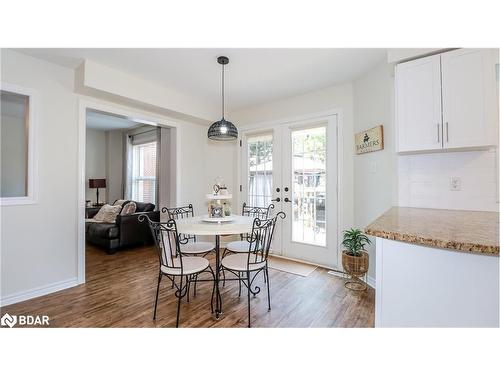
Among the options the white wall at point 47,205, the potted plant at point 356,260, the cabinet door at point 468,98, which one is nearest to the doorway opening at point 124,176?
the white wall at point 47,205

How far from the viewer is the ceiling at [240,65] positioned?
2.24 m

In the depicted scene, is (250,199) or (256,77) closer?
(256,77)

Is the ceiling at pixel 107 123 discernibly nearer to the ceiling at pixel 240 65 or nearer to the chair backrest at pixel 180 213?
the ceiling at pixel 240 65

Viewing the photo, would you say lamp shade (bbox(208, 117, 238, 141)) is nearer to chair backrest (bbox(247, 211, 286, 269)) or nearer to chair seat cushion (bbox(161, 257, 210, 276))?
chair backrest (bbox(247, 211, 286, 269))

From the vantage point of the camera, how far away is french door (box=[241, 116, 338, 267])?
10.1 feet

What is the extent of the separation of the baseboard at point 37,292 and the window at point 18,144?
2.90 feet

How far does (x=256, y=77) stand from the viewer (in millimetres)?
2811
